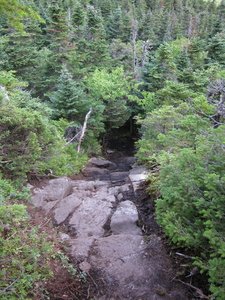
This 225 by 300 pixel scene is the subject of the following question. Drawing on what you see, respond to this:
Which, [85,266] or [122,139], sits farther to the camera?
[122,139]

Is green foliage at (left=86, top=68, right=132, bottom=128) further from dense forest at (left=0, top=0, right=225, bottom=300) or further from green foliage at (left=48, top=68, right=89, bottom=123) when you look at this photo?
green foliage at (left=48, top=68, right=89, bottom=123)

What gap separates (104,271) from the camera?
4609 millimetres

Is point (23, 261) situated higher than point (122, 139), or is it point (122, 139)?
point (23, 261)

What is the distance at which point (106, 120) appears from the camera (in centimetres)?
1800

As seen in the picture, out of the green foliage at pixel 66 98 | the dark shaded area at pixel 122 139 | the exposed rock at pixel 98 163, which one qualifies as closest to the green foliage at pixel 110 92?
the dark shaded area at pixel 122 139

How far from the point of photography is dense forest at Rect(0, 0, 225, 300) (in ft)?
12.2

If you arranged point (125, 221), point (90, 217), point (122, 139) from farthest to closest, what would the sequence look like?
point (122, 139)
point (90, 217)
point (125, 221)

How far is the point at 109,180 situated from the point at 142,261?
763cm

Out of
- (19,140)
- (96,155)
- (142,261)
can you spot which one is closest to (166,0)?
(96,155)

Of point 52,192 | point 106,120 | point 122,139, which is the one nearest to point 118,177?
point 52,192

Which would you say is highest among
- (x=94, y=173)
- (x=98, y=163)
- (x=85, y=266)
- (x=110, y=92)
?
(x=110, y=92)

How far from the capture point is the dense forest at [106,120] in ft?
12.2

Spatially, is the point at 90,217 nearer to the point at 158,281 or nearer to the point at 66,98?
the point at 158,281

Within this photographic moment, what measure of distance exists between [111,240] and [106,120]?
520 inches
